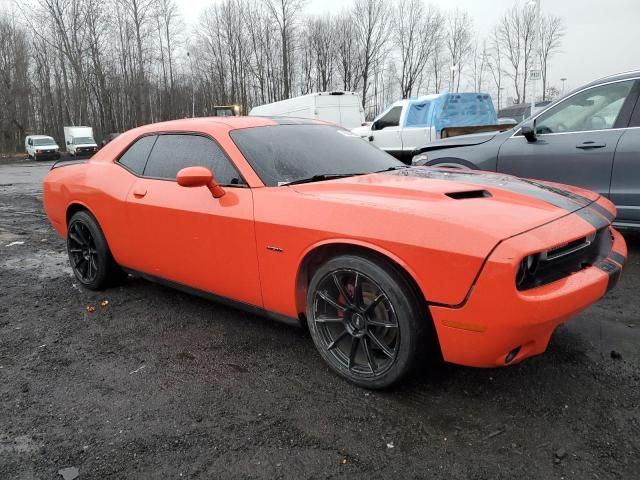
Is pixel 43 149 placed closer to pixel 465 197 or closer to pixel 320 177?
pixel 320 177

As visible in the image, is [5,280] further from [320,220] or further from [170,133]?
[320,220]

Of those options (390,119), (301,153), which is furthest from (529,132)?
(390,119)

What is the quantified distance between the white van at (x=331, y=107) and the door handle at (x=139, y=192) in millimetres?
13798

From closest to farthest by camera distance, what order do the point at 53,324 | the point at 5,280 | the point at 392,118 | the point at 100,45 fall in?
the point at 53,324
the point at 5,280
the point at 392,118
the point at 100,45

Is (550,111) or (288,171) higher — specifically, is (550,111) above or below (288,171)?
above

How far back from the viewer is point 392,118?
12523 millimetres

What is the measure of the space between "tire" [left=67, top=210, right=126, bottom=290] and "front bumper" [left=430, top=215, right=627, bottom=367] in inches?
121

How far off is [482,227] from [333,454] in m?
1.16

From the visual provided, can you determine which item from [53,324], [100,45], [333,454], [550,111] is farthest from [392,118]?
[100,45]

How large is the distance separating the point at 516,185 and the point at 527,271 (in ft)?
2.98

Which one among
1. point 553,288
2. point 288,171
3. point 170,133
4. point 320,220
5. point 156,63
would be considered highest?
point 156,63

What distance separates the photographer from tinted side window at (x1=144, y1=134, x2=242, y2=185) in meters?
3.17

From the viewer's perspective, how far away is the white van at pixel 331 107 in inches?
677

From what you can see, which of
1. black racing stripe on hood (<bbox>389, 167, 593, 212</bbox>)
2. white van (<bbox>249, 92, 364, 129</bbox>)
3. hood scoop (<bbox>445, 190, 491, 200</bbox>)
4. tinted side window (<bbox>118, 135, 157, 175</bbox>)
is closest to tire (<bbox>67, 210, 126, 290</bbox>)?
tinted side window (<bbox>118, 135, 157, 175</bbox>)
